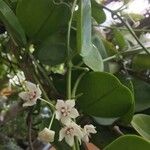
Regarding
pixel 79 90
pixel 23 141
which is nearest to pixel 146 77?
pixel 79 90

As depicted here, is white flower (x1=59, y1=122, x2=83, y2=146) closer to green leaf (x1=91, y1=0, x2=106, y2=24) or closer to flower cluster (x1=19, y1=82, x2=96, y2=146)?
flower cluster (x1=19, y1=82, x2=96, y2=146)

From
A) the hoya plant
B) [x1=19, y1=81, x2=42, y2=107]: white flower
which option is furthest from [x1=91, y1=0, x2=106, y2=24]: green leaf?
[x1=19, y1=81, x2=42, y2=107]: white flower

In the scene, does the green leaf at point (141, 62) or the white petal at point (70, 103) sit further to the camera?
the green leaf at point (141, 62)

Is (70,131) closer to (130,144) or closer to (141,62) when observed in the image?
(130,144)

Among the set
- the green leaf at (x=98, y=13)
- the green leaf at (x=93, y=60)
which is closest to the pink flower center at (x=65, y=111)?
the green leaf at (x=93, y=60)

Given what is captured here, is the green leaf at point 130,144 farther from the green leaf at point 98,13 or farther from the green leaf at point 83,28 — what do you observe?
the green leaf at point 98,13

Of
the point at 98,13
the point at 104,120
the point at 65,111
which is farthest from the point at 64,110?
the point at 98,13
